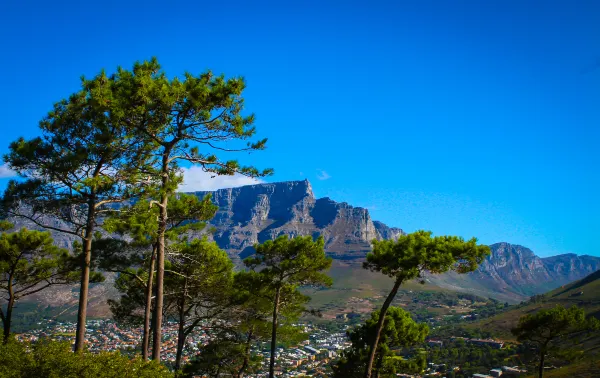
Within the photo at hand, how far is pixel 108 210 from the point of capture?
12609 millimetres

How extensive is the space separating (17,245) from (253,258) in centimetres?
1045

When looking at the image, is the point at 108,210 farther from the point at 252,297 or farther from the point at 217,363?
the point at 217,363

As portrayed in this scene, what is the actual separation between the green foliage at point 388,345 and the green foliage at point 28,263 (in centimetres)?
1619

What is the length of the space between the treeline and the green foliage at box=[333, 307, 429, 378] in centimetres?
20

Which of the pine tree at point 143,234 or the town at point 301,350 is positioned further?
the town at point 301,350

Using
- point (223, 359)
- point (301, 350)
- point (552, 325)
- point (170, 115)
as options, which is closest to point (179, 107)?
point (170, 115)

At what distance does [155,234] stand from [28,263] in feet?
34.0

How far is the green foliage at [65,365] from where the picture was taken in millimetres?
8438

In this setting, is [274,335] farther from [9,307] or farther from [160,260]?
[9,307]

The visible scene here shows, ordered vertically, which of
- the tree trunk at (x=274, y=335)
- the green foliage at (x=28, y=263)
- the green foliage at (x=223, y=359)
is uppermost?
the green foliage at (x=28, y=263)

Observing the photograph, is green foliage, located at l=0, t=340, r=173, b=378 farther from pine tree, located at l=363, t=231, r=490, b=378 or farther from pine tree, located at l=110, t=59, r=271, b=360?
pine tree, located at l=363, t=231, r=490, b=378

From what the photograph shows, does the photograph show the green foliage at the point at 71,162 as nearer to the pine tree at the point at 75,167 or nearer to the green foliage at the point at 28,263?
the pine tree at the point at 75,167

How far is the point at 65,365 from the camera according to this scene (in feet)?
28.1

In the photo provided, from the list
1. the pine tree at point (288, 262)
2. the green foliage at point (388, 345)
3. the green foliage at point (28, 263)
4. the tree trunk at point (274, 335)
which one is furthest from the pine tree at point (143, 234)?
the green foliage at point (388, 345)
